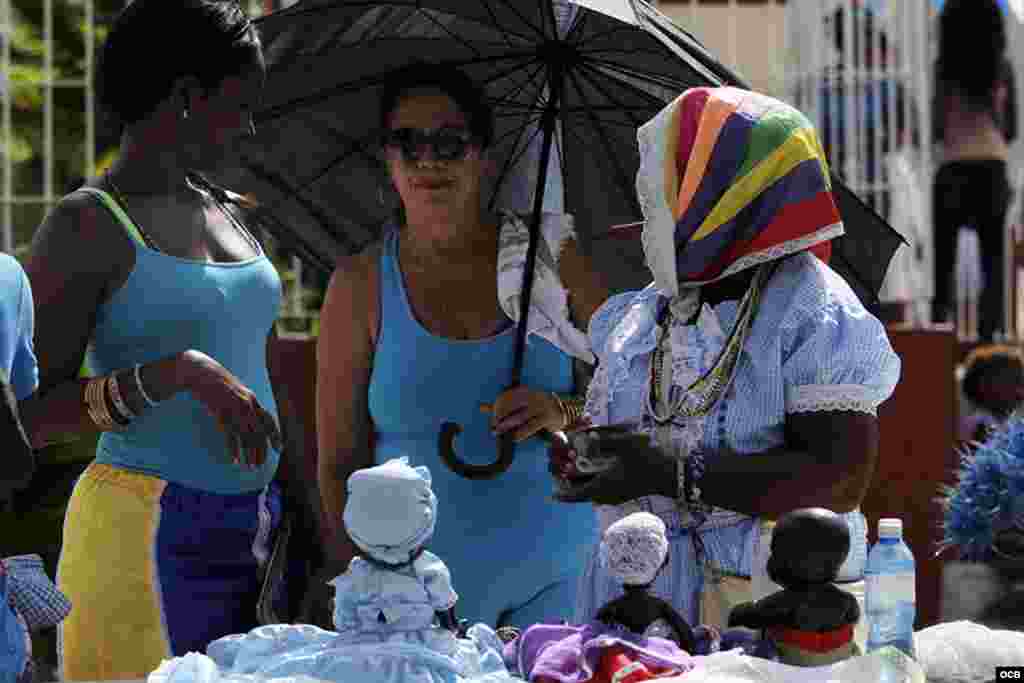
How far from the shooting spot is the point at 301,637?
2910mm

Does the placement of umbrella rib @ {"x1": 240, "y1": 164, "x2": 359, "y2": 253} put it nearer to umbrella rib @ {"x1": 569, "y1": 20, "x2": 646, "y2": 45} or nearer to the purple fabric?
umbrella rib @ {"x1": 569, "y1": 20, "x2": 646, "y2": 45}

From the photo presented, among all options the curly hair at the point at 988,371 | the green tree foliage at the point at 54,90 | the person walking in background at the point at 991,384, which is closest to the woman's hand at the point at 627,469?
the person walking in background at the point at 991,384

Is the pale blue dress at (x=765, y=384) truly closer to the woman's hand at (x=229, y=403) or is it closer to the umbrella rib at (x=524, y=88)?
the woman's hand at (x=229, y=403)

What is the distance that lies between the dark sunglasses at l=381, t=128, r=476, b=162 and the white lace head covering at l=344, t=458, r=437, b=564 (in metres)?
1.43

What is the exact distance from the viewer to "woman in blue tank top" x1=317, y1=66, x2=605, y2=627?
4.20 meters

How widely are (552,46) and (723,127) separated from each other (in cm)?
111

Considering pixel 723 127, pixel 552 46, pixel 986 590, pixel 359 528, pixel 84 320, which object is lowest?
pixel 986 590

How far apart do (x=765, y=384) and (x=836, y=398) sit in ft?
0.38

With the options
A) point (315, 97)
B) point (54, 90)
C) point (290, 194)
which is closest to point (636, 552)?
point (315, 97)

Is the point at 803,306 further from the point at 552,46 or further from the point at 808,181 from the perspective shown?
the point at 552,46

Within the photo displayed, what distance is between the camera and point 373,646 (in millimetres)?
2824

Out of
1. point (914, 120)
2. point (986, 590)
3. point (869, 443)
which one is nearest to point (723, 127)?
point (869, 443)

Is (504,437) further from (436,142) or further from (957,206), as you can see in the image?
(957,206)

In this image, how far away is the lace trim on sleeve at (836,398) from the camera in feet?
10.8
